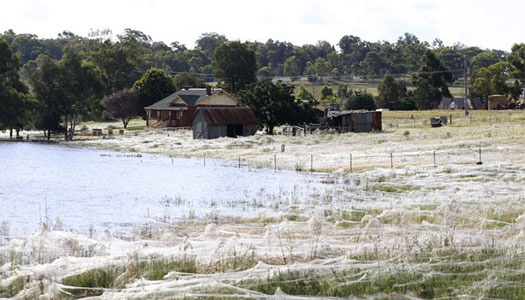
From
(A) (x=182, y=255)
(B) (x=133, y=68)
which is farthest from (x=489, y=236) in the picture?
(B) (x=133, y=68)

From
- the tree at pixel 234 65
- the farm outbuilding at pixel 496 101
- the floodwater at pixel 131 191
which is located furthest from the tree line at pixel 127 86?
the floodwater at pixel 131 191

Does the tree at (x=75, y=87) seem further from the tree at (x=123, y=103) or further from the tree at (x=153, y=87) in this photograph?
the tree at (x=153, y=87)

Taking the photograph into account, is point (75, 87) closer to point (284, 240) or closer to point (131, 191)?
point (131, 191)

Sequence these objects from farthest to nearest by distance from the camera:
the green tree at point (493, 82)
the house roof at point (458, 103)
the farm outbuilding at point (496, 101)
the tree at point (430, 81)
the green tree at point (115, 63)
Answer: the house roof at point (458, 103) < the green tree at point (115, 63) < the tree at point (430, 81) < the green tree at point (493, 82) < the farm outbuilding at point (496, 101)

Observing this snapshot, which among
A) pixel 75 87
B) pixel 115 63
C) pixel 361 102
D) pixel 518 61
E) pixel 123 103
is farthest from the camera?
pixel 115 63

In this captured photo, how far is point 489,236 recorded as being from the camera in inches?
808

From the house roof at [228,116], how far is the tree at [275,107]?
101 centimetres

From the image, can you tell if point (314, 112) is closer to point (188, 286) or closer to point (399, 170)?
point (399, 170)

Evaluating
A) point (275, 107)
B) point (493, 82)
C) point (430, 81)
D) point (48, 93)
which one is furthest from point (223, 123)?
point (493, 82)

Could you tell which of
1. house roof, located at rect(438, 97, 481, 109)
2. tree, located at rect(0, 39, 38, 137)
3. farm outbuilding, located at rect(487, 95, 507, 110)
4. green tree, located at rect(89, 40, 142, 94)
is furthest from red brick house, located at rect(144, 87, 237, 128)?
house roof, located at rect(438, 97, 481, 109)

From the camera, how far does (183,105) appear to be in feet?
325

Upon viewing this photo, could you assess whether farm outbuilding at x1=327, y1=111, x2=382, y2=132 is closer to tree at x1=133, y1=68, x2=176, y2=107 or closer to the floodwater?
the floodwater

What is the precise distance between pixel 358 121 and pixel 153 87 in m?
42.2

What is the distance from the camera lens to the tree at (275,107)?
262 feet
